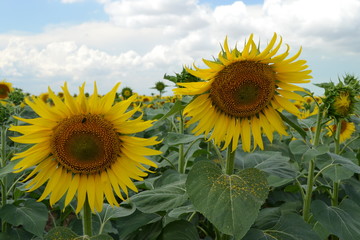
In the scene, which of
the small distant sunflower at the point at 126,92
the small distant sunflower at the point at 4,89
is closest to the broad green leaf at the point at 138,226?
the small distant sunflower at the point at 126,92

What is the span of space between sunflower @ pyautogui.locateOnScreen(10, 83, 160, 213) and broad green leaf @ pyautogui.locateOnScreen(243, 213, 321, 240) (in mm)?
696

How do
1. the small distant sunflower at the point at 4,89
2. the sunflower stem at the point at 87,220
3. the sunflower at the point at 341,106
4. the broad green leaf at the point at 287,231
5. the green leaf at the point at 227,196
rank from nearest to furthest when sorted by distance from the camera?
the green leaf at the point at 227,196, the sunflower stem at the point at 87,220, the broad green leaf at the point at 287,231, the sunflower at the point at 341,106, the small distant sunflower at the point at 4,89

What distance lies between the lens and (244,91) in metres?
2.01

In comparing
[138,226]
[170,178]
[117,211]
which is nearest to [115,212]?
[117,211]

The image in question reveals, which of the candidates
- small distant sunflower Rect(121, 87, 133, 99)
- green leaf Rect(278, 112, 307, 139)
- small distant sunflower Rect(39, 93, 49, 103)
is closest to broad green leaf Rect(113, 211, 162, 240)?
green leaf Rect(278, 112, 307, 139)

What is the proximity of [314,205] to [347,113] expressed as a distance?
2.15 feet

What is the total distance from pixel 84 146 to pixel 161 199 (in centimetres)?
48

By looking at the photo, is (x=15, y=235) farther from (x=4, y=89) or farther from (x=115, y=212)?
(x=4, y=89)

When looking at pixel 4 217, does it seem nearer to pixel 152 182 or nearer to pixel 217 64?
pixel 152 182

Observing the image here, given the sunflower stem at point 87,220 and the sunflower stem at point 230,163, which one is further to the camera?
the sunflower stem at point 230,163

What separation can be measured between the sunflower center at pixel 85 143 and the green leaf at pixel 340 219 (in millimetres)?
1389

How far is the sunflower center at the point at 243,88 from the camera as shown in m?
1.95

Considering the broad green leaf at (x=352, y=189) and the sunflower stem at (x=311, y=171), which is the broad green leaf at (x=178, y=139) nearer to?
the sunflower stem at (x=311, y=171)

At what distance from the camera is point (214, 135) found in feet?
6.84
